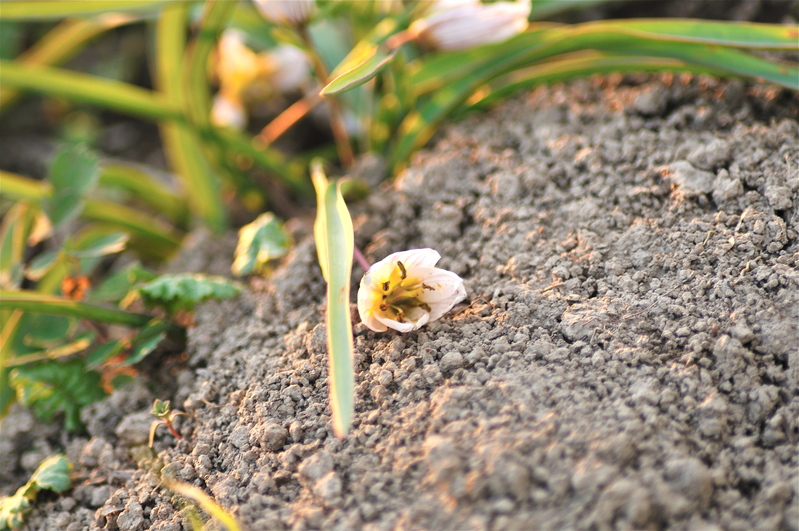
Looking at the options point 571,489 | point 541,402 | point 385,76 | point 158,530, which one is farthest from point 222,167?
point 571,489

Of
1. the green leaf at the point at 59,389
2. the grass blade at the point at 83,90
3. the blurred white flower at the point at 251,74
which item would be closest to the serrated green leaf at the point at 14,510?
the green leaf at the point at 59,389

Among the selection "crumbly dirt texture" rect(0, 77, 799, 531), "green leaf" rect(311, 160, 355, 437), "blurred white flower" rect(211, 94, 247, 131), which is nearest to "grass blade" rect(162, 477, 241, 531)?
"crumbly dirt texture" rect(0, 77, 799, 531)

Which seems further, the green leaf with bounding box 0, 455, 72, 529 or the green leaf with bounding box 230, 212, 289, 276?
the green leaf with bounding box 230, 212, 289, 276

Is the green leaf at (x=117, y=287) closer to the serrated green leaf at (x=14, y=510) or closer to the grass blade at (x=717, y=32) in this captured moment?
the serrated green leaf at (x=14, y=510)

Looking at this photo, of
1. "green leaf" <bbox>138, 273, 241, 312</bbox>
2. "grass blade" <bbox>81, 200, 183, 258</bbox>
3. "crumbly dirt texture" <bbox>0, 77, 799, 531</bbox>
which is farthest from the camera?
"grass blade" <bbox>81, 200, 183, 258</bbox>

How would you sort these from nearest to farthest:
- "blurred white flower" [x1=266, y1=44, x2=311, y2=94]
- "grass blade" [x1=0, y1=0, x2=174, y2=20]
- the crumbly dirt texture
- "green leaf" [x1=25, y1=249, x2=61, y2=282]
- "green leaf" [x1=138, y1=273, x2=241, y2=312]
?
the crumbly dirt texture < "green leaf" [x1=138, y1=273, x2=241, y2=312] < "green leaf" [x1=25, y1=249, x2=61, y2=282] < "grass blade" [x1=0, y1=0, x2=174, y2=20] < "blurred white flower" [x1=266, y1=44, x2=311, y2=94]

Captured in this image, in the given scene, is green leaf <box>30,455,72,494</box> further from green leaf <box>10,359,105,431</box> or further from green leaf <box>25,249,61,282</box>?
green leaf <box>25,249,61,282</box>
